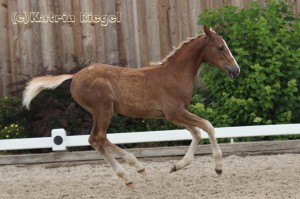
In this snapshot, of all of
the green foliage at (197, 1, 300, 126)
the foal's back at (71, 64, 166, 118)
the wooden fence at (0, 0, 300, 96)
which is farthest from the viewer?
the wooden fence at (0, 0, 300, 96)

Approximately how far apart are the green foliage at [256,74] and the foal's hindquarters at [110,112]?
2.62 meters

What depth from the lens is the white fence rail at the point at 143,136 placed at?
8.49 meters

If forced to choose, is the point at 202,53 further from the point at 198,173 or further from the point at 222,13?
the point at 222,13

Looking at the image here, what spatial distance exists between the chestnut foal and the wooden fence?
3.59 m

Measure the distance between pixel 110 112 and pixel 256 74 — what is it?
3167mm

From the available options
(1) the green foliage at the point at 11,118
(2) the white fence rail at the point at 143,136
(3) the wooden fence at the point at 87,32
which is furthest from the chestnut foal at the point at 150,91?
(3) the wooden fence at the point at 87,32

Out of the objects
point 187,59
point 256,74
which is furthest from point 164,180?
point 256,74

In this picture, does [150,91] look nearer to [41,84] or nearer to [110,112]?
[110,112]

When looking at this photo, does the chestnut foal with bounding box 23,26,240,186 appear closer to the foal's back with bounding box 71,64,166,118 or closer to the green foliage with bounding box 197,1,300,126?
the foal's back with bounding box 71,64,166,118

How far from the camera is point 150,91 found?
668cm

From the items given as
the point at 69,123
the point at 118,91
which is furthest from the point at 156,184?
the point at 69,123

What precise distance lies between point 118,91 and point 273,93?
328 centimetres

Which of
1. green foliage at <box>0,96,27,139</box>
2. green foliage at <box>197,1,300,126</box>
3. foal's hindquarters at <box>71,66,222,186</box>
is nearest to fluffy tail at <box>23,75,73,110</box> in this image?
foal's hindquarters at <box>71,66,222,186</box>

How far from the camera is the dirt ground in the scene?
6418 millimetres
